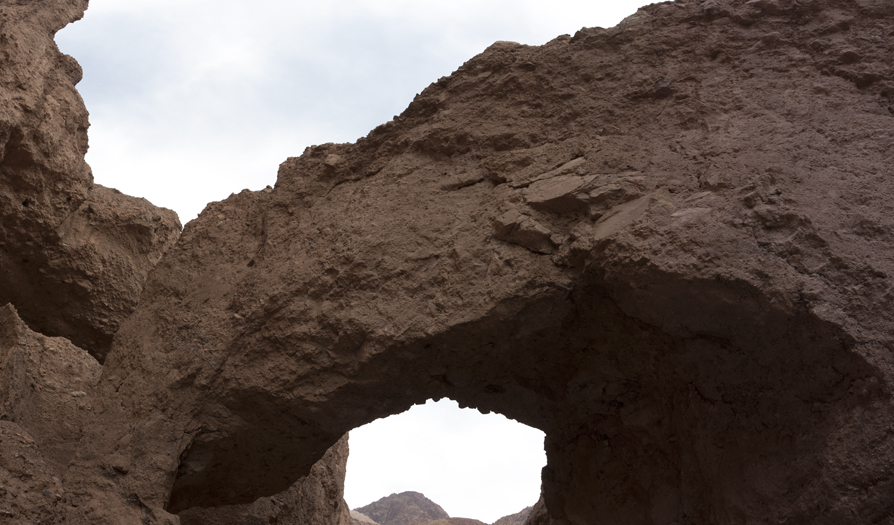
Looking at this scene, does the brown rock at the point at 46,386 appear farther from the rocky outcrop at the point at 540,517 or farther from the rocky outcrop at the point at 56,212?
the rocky outcrop at the point at 540,517

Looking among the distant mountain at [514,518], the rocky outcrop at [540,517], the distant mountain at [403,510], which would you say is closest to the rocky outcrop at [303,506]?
the rocky outcrop at [540,517]

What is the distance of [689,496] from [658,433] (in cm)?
27

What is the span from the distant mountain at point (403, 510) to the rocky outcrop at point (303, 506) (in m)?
5.73

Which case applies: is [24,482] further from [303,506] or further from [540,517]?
[540,517]

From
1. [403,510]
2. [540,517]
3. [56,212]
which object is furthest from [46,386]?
[403,510]

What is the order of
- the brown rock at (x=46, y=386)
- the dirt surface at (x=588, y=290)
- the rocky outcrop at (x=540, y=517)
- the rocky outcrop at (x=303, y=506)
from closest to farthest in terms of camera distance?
the dirt surface at (x=588, y=290) → the brown rock at (x=46, y=386) → the rocky outcrop at (x=303, y=506) → the rocky outcrop at (x=540, y=517)

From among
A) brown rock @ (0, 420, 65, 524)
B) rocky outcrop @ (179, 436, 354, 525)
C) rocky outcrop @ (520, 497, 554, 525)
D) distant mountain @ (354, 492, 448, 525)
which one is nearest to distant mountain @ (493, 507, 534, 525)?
distant mountain @ (354, 492, 448, 525)

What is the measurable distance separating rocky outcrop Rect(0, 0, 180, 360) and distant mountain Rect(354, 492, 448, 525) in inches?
268

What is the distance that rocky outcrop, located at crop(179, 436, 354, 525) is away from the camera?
4016 millimetres

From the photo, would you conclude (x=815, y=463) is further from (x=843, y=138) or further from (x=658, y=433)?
(x=843, y=138)

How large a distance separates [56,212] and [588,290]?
3.22 metres

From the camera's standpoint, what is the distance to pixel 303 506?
4441 millimetres

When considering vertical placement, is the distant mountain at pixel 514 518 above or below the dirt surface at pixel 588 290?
below

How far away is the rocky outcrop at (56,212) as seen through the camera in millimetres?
3891
